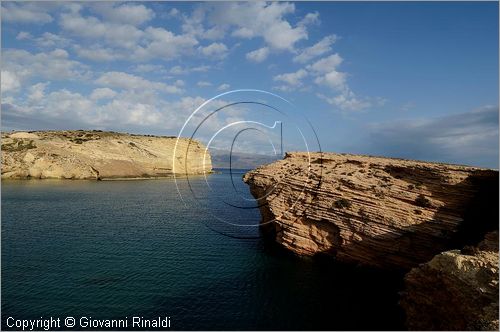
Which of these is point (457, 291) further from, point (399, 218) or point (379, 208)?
point (379, 208)

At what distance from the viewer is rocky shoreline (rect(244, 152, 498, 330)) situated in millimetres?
22822

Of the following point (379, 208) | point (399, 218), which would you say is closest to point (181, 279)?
point (379, 208)

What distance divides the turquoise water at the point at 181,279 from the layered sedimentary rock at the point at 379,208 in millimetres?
2670

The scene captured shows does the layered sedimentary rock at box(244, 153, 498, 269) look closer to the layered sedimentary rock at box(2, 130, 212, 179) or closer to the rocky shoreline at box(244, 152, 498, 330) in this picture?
the rocky shoreline at box(244, 152, 498, 330)

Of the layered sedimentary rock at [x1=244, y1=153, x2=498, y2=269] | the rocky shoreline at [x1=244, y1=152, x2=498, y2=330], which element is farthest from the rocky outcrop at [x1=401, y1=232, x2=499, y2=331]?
the layered sedimentary rock at [x1=244, y1=153, x2=498, y2=269]

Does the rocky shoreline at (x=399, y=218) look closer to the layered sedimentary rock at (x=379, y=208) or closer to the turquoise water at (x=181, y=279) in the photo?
the layered sedimentary rock at (x=379, y=208)

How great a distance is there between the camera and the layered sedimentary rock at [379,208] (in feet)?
106

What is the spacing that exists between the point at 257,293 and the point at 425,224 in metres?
17.9

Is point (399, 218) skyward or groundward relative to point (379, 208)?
groundward

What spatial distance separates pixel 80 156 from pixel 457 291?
14491cm

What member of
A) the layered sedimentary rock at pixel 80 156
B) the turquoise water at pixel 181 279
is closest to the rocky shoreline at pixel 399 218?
the turquoise water at pixel 181 279

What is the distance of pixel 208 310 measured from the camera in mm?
26016

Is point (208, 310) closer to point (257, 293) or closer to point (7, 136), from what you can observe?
point (257, 293)

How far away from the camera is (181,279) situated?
32.0 meters
